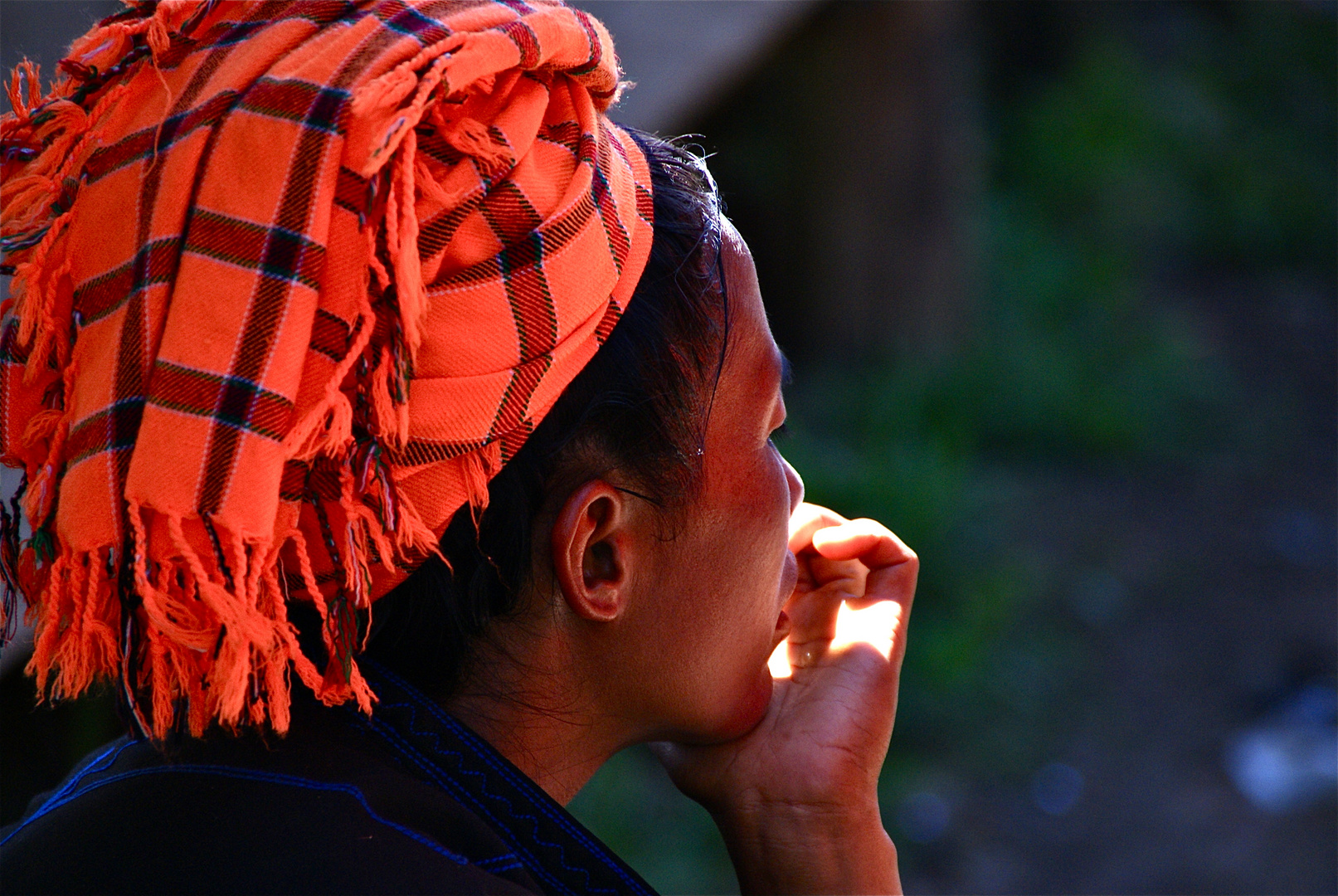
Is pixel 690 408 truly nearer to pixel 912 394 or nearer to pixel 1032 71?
pixel 912 394

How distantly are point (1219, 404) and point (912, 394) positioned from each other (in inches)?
75.2

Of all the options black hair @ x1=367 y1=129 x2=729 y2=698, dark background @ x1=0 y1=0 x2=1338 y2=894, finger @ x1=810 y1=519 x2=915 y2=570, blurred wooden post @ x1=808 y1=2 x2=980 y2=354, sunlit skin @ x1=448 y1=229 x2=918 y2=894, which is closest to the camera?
black hair @ x1=367 y1=129 x2=729 y2=698

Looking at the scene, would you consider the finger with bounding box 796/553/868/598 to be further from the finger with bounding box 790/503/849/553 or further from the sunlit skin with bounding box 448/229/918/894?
the sunlit skin with bounding box 448/229/918/894

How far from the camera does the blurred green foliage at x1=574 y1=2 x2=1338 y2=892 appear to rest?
4828 mm

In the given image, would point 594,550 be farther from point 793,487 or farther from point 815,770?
point 815,770

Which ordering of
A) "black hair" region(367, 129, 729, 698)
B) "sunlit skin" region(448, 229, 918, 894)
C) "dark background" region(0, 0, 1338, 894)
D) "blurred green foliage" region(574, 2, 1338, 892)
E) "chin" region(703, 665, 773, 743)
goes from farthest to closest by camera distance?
"blurred green foliage" region(574, 2, 1338, 892) → "dark background" region(0, 0, 1338, 894) → "chin" region(703, 665, 773, 743) → "sunlit skin" region(448, 229, 918, 894) → "black hair" region(367, 129, 729, 698)

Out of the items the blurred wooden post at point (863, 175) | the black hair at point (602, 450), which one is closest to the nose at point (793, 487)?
the black hair at point (602, 450)

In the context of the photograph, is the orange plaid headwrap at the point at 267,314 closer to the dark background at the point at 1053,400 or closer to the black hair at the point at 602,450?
the black hair at the point at 602,450

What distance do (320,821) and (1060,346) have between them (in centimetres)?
616

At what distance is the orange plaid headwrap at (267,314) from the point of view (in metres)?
1.30

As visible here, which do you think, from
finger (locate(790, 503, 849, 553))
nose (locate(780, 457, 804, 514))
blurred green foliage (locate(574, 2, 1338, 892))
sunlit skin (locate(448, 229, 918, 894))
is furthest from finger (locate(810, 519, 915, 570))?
blurred green foliage (locate(574, 2, 1338, 892))

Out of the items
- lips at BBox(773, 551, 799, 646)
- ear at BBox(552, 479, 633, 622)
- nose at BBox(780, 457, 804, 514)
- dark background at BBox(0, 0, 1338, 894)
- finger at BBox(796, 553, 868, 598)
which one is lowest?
dark background at BBox(0, 0, 1338, 894)

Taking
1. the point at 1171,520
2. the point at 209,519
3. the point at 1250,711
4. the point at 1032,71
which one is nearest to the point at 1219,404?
the point at 1171,520

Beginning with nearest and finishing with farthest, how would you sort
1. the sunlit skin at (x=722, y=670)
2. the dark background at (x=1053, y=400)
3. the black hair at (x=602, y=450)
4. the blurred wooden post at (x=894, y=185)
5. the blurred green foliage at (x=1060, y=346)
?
the black hair at (x=602, y=450) → the sunlit skin at (x=722, y=670) → the dark background at (x=1053, y=400) → the blurred green foliage at (x=1060, y=346) → the blurred wooden post at (x=894, y=185)
